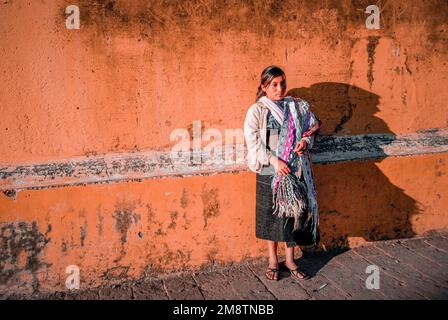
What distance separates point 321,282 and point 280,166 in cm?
133

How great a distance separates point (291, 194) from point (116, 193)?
5.57ft

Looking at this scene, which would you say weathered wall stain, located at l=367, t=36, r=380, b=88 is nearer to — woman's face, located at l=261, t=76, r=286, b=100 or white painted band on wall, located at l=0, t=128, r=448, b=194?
white painted band on wall, located at l=0, t=128, r=448, b=194

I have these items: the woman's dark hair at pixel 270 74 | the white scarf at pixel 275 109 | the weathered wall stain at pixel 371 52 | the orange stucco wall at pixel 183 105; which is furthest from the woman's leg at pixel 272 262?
the weathered wall stain at pixel 371 52

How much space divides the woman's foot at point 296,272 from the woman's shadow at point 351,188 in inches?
7.9

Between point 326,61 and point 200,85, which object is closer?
point 200,85

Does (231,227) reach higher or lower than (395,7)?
lower

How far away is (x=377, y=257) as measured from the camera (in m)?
4.27

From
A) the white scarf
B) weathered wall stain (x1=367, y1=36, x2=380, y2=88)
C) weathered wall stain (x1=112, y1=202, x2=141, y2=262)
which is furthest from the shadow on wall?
weathered wall stain (x1=112, y1=202, x2=141, y2=262)

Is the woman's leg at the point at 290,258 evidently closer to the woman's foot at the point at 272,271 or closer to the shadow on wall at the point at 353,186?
the woman's foot at the point at 272,271
